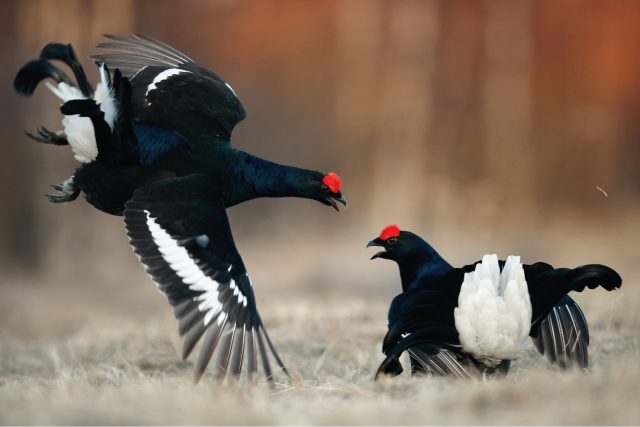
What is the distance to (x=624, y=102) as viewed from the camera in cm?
943

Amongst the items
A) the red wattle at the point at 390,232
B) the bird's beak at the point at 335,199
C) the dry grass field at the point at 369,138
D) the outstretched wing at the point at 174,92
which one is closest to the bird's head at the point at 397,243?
the red wattle at the point at 390,232

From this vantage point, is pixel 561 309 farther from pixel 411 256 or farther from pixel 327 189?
pixel 327 189

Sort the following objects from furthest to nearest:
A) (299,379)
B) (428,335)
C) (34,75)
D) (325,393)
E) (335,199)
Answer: (335,199), (34,75), (299,379), (428,335), (325,393)

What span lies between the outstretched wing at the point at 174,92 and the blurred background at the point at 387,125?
12.6 feet

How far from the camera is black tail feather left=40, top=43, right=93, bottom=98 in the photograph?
330 centimetres

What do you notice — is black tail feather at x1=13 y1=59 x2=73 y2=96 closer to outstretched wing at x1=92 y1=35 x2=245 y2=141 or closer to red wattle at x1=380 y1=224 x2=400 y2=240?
outstretched wing at x1=92 y1=35 x2=245 y2=141

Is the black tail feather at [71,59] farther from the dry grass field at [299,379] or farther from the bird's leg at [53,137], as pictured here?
the dry grass field at [299,379]

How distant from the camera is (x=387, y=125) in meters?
9.57

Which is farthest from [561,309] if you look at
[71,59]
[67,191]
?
[71,59]

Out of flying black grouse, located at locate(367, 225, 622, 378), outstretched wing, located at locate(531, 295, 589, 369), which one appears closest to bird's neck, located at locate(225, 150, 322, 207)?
flying black grouse, located at locate(367, 225, 622, 378)

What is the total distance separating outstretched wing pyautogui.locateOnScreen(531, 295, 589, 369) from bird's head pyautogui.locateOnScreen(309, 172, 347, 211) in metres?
0.97

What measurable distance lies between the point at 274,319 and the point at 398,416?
235 cm

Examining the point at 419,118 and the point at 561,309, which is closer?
the point at 561,309

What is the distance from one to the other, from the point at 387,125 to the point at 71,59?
6.42m
